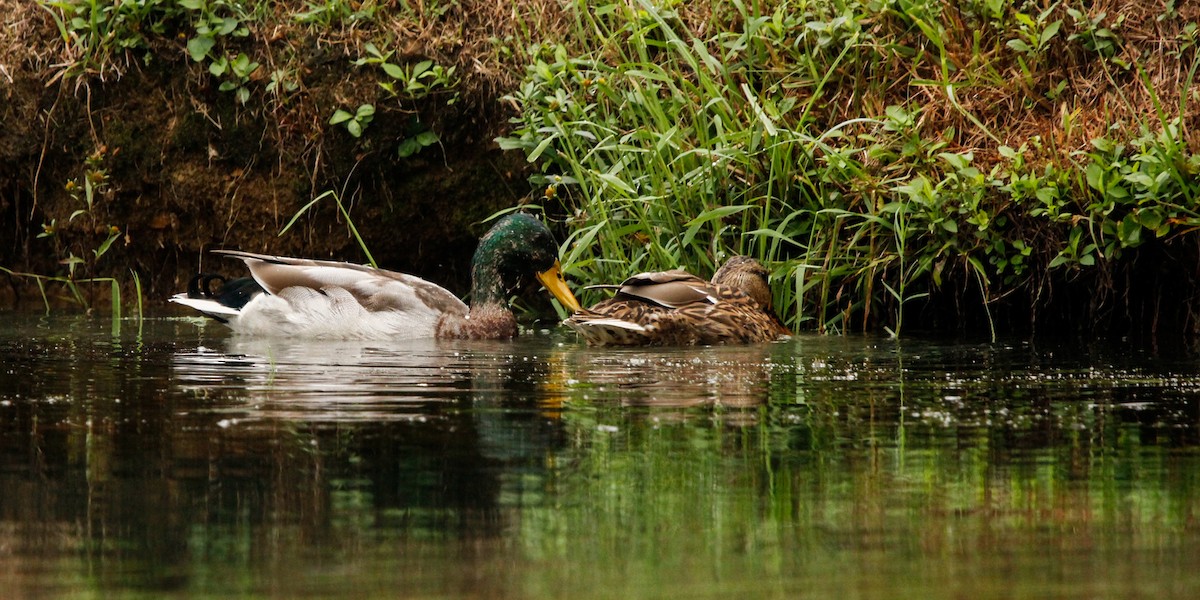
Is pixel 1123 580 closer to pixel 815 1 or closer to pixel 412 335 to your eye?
pixel 412 335

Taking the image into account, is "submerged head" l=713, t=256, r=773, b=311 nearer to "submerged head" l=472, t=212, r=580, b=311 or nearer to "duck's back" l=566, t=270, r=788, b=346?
"duck's back" l=566, t=270, r=788, b=346

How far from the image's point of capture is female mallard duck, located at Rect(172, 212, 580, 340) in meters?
8.08

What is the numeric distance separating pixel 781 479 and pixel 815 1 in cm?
543

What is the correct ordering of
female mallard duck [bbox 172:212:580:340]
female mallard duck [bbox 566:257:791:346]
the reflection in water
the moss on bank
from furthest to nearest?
the moss on bank → female mallard duck [bbox 172:212:580:340] → female mallard duck [bbox 566:257:791:346] → the reflection in water

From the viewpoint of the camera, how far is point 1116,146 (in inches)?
292

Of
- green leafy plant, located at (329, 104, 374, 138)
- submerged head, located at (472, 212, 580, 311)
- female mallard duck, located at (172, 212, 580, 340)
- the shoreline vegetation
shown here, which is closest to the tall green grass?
the shoreline vegetation

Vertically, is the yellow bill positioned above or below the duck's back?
above

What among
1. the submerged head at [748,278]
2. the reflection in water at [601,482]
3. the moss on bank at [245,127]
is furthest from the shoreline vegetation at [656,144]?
the reflection in water at [601,482]

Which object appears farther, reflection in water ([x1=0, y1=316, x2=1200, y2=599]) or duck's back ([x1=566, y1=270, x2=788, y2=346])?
duck's back ([x1=566, y1=270, x2=788, y2=346])

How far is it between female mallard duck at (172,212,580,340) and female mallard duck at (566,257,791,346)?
72 cm

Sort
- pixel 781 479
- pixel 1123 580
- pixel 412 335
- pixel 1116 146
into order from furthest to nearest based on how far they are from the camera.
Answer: pixel 412 335
pixel 1116 146
pixel 781 479
pixel 1123 580

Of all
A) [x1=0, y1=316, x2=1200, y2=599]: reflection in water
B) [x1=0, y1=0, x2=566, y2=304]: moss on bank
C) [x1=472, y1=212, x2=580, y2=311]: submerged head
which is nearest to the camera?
[x1=0, y1=316, x2=1200, y2=599]: reflection in water

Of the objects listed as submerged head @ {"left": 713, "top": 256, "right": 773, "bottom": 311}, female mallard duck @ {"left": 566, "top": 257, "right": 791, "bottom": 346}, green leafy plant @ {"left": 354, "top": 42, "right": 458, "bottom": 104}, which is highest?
green leafy plant @ {"left": 354, "top": 42, "right": 458, "bottom": 104}

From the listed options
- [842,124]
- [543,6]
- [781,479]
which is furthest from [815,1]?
[781,479]
